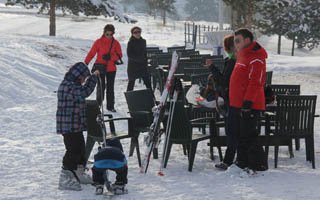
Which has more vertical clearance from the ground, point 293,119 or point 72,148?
point 293,119

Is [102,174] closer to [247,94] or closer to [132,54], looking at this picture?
[247,94]

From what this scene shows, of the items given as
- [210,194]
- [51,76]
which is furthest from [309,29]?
[210,194]

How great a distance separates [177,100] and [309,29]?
2375 centimetres

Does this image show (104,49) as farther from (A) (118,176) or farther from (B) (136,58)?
(A) (118,176)

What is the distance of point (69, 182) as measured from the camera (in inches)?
265

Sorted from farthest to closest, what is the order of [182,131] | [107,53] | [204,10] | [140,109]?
[204,10]
[107,53]
[140,109]
[182,131]

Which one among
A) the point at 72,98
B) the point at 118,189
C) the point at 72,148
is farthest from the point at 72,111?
the point at 118,189

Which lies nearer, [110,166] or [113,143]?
[110,166]

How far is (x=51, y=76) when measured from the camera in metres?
17.9

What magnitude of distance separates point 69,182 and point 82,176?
270mm

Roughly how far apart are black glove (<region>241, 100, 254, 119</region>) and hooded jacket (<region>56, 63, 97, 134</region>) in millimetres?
1630

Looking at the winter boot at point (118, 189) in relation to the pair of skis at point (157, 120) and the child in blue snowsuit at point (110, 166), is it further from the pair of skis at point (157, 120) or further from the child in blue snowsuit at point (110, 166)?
the pair of skis at point (157, 120)

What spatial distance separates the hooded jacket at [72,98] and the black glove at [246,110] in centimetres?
163

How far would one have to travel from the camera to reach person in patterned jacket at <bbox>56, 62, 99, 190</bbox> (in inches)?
262
